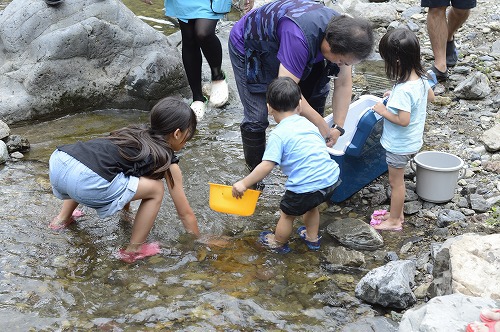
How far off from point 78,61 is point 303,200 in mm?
2833

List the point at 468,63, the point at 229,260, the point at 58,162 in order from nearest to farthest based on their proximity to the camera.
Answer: the point at 58,162 → the point at 229,260 → the point at 468,63

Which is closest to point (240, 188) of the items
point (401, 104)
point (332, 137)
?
point (332, 137)

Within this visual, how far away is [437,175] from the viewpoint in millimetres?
3969

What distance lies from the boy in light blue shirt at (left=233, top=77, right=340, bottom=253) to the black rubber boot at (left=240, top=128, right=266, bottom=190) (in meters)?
0.64

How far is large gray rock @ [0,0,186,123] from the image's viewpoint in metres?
5.34

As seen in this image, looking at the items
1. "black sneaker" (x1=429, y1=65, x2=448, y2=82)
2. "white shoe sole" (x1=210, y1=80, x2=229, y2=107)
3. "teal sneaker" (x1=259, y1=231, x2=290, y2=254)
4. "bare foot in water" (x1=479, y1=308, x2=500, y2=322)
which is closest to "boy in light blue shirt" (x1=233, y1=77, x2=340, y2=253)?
"teal sneaker" (x1=259, y1=231, x2=290, y2=254)

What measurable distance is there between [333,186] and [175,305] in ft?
3.49

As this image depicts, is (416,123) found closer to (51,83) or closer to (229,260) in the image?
(229,260)

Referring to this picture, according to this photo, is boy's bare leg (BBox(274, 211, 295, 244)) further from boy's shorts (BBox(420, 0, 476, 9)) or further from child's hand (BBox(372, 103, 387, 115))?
boy's shorts (BBox(420, 0, 476, 9))

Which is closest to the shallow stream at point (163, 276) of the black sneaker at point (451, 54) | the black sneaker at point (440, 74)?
the black sneaker at point (440, 74)

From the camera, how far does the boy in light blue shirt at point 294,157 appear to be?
11.4 feet

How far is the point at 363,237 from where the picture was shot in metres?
3.78

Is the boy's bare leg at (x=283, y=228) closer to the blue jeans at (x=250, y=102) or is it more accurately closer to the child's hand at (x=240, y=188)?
the child's hand at (x=240, y=188)

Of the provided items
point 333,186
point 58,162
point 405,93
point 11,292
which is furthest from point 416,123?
point 11,292
